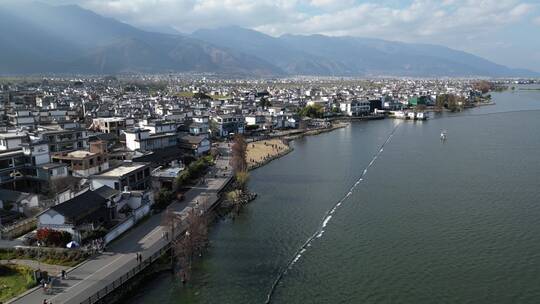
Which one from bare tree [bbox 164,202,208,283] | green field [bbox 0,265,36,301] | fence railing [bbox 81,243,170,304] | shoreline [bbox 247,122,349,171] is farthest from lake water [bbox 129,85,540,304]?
green field [bbox 0,265,36,301]

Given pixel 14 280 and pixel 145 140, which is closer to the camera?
pixel 14 280

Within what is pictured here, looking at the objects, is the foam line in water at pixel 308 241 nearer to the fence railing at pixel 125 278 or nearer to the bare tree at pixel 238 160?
the fence railing at pixel 125 278

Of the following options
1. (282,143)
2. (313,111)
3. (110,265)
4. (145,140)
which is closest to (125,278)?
(110,265)

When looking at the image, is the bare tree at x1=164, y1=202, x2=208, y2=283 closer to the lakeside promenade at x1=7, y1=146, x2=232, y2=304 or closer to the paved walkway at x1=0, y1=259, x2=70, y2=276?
the lakeside promenade at x1=7, y1=146, x2=232, y2=304

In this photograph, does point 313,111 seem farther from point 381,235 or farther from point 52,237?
point 52,237

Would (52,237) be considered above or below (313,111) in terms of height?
below

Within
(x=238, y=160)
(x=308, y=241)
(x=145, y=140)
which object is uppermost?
(x=145, y=140)
